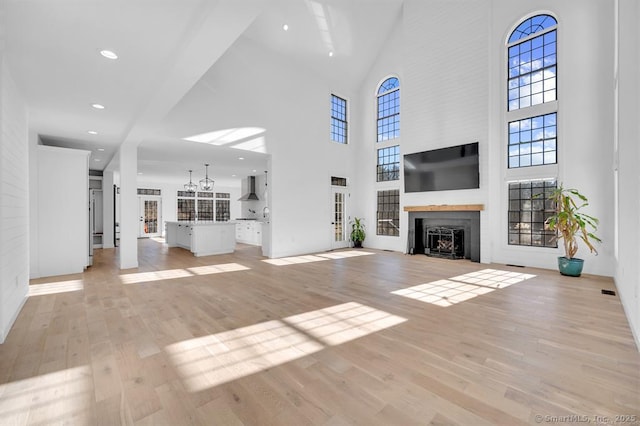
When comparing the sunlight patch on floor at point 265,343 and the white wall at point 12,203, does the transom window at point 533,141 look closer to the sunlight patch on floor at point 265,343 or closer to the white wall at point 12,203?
the sunlight patch on floor at point 265,343

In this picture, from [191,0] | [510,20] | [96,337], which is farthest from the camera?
[510,20]

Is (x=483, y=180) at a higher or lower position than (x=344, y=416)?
higher

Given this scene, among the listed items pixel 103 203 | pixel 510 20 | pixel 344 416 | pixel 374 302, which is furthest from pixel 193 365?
pixel 103 203

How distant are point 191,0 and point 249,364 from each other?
8.60ft

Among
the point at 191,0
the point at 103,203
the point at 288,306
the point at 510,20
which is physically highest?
the point at 510,20

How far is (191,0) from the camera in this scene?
6.57ft

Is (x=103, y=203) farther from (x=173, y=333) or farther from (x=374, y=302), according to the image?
(x=374, y=302)

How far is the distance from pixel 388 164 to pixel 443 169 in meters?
1.93

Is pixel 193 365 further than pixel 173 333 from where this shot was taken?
No

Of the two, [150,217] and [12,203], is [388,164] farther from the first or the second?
[150,217]

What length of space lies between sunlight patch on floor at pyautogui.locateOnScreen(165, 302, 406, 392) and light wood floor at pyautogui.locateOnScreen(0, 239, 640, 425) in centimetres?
2

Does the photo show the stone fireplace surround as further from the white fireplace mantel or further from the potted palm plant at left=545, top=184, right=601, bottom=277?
the potted palm plant at left=545, top=184, right=601, bottom=277

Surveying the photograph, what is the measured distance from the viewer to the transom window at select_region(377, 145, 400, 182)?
8586mm

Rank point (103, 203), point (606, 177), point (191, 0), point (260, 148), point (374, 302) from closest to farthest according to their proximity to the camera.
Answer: point (191, 0) < point (374, 302) < point (606, 177) < point (260, 148) < point (103, 203)
